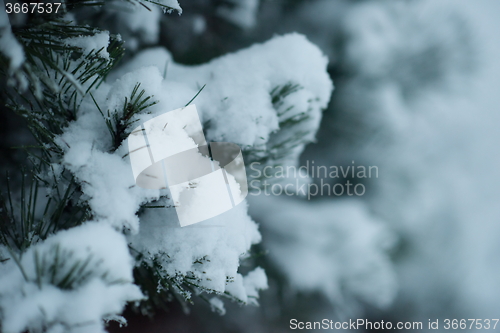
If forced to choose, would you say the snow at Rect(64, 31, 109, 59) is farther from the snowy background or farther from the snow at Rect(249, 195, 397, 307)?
the snow at Rect(249, 195, 397, 307)

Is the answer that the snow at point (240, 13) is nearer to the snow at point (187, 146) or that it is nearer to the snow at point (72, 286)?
the snow at point (187, 146)

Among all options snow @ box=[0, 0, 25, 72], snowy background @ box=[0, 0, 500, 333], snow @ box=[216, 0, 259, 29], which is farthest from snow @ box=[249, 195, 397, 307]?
snow @ box=[0, 0, 25, 72]

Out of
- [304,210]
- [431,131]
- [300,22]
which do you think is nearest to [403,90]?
[431,131]

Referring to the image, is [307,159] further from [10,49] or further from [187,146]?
[10,49]

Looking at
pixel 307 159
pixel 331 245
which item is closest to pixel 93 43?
pixel 307 159

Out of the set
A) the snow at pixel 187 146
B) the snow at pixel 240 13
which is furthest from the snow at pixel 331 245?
the snow at pixel 240 13

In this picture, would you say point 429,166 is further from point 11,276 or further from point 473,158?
point 11,276

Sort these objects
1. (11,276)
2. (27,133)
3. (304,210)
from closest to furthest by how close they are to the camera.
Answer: (11,276) → (27,133) → (304,210)

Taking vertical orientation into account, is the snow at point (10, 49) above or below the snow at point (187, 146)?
above
